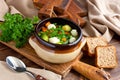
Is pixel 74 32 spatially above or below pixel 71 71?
above

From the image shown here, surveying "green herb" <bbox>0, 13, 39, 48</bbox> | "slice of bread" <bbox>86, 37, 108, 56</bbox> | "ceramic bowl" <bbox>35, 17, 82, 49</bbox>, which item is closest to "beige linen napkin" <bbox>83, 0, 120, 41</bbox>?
"slice of bread" <bbox>86, 37, 108, 56</bbox>

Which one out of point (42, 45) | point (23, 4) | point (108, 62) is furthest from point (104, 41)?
point (23, 4)

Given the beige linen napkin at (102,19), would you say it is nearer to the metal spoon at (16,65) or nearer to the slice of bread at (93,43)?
the slice of bread at (93,43)

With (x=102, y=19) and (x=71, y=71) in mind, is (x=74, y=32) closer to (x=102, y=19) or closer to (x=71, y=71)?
(x=71, y=71)

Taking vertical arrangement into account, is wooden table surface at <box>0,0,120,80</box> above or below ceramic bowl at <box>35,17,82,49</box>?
below

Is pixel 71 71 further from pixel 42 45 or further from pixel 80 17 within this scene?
pixel 80 17

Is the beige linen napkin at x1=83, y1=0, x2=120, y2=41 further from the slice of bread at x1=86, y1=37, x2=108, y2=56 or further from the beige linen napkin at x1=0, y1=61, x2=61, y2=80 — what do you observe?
the beige linen napkin at x1=0, y1=61, x2=61, y2=80

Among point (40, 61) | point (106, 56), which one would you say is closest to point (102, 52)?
point (106, 56)
